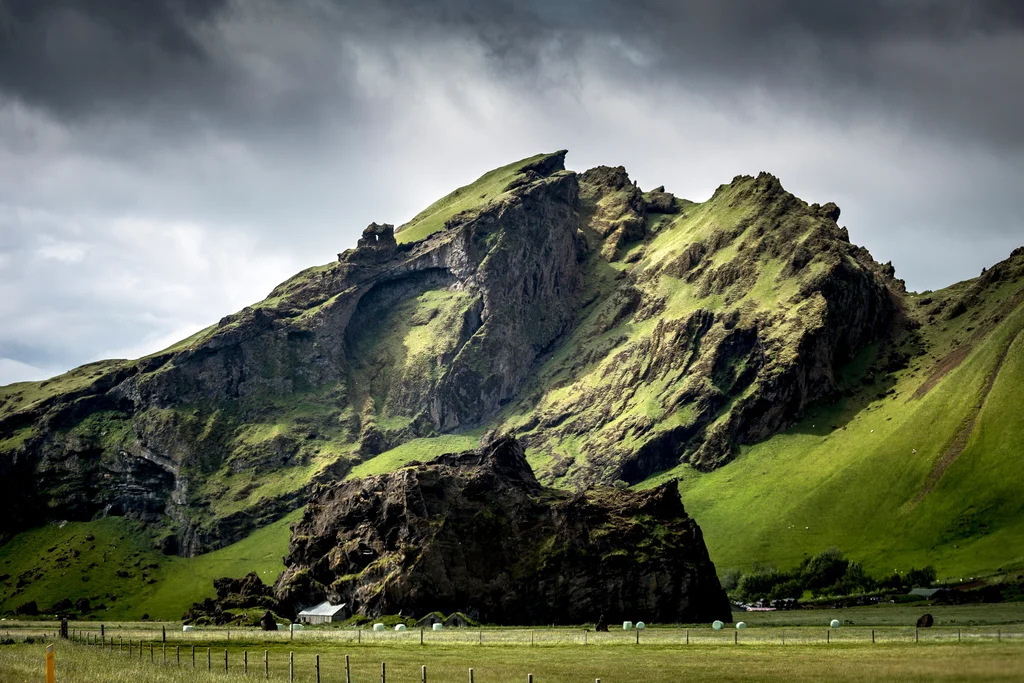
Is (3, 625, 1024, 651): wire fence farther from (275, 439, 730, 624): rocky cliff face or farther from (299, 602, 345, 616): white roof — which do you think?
(299, 602, 345, 616): white roof

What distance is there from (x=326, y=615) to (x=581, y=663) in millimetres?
115746

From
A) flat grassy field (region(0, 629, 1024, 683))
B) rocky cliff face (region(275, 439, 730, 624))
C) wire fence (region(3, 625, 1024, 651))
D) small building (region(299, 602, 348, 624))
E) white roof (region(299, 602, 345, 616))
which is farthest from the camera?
white roof (region(299, 602, 345, 616))

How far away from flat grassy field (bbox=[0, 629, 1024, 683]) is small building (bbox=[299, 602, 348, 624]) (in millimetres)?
81163

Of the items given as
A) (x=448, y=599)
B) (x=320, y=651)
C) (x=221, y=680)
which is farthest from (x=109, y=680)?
(x=448, y=599)

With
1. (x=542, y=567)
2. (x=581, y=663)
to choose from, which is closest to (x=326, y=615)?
(x=542, y=567)

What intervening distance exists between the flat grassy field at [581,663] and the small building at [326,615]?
81.2 metres

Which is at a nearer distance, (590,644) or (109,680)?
(109,680)

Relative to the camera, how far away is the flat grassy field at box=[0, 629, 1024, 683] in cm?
6444

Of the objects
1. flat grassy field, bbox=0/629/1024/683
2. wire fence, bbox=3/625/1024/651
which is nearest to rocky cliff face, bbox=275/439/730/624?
wire fence, bbox=3/625/1024/651

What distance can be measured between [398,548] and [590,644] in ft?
303

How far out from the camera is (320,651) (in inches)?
4257

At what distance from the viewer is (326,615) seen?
192000 mm

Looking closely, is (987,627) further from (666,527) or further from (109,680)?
(109,680)

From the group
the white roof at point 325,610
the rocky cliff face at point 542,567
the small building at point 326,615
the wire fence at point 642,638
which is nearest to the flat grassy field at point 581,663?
the wire fence at point 642,638
